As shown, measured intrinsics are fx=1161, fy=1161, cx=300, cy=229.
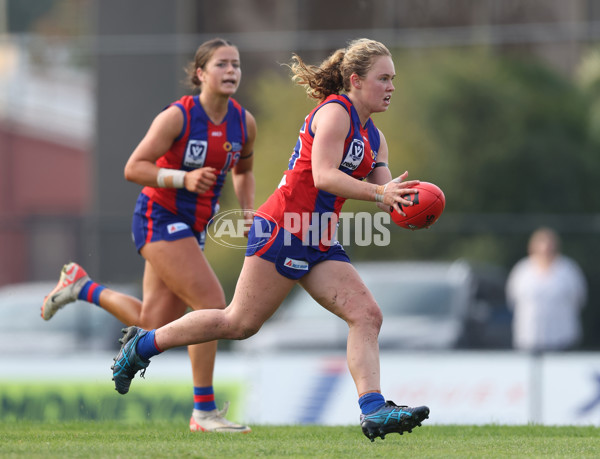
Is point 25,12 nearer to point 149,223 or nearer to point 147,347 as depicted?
point 149,223

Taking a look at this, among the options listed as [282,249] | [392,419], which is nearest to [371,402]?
[392,419]

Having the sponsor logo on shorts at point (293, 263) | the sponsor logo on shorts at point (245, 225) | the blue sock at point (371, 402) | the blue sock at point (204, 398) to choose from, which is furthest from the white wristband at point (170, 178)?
the blue sock at point (371, 402)

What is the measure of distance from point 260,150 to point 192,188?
41.8ft

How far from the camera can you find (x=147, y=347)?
6703 millimetres

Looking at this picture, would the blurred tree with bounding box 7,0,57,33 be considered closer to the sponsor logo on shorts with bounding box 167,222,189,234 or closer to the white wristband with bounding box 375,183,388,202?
the sponsor logo on shorts with bounding box 167,222,189,234

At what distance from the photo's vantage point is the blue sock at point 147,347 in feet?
21.9

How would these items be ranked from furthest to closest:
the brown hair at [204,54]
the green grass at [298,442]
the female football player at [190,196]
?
the brown hair at [204,54] → the female football player at [190,196] → the green grass at [298,442]

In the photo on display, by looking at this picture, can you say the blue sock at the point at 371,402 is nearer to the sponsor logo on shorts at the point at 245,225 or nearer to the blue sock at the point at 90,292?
the sponsor logo on shorts at the point at 245,225

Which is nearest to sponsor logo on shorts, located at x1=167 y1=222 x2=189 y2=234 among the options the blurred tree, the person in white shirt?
the person in white shirt

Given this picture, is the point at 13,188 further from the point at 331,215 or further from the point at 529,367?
the point at 331,215

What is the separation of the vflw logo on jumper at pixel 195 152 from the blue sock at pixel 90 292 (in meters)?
1.23

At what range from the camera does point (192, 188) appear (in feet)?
23.0

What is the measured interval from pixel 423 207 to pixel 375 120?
12.9 m

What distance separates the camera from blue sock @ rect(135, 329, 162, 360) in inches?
263
